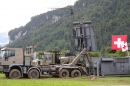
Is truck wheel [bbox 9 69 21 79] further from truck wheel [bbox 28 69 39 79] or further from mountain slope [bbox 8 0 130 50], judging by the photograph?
mountain slope [bbox 8 0 130 50]

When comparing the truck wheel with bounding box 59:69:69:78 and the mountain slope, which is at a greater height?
the mountain slope

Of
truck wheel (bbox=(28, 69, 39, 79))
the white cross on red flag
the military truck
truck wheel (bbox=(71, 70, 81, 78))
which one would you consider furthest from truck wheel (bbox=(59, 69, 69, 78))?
the white cross on red flag

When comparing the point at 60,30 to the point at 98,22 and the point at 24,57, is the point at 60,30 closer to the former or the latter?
the point at 98,22

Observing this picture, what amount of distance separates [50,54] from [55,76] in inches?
85.8

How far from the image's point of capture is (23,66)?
78.8 feet

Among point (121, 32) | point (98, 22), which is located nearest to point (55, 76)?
point (121, 32)

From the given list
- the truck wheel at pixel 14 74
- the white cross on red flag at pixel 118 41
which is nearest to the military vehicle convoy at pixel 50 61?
the truck wheel at pixel 14 74

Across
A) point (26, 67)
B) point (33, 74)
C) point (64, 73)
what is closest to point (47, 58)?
point (64, 73)

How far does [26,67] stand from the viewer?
79.2ft

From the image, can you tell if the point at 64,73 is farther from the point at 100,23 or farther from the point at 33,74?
the point at 100,23

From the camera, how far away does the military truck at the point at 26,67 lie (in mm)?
23406

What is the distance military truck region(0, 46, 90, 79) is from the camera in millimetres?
23406

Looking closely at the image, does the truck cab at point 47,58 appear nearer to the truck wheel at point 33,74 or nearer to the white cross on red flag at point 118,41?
the truck wheel at point 33,74

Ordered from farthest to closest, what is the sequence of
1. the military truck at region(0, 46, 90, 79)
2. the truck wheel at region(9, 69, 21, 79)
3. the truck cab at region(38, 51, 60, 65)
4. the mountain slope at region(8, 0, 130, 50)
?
the mountain slope at region(8, 0, 130, 50)
the truck cab at region(38, 51, 60, 65)
the truck wheel at region(9, 69, 21, 79)
the military truck at region(0, 46, 90, 79)
